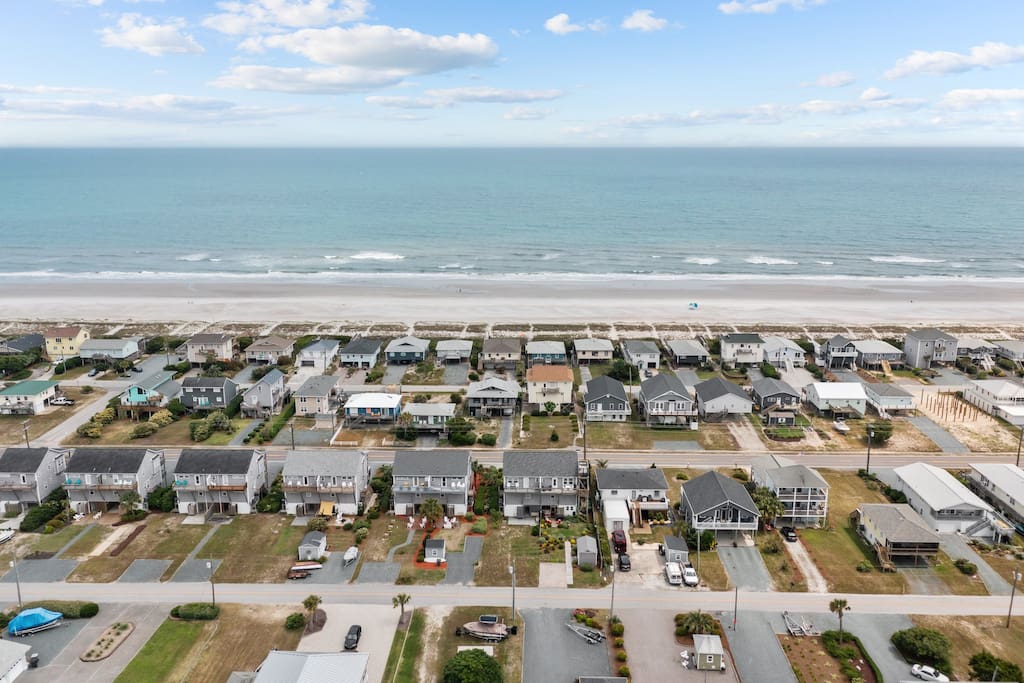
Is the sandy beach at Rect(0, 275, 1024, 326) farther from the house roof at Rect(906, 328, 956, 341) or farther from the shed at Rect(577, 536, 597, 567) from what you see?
the shed at Rect(577, 536, 597, 567)

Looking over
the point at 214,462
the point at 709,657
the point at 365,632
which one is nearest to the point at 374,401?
the point at 214,462

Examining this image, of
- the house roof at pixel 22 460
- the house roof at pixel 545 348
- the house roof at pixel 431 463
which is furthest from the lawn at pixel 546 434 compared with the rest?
the house roof at pixel 22 460

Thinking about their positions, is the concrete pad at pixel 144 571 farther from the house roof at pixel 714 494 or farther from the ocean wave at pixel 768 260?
the ocean wave at pixel 768 260

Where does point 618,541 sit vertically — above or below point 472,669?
below

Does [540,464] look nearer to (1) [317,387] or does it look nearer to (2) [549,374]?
(2) [549,374]

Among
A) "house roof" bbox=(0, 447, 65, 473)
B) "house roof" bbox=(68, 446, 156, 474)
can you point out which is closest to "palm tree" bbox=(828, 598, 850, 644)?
"house roof" bbox=(68, 446, 156, 474)

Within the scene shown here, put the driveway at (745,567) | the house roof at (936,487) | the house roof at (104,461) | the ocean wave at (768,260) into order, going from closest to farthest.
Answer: the driveway at (745,567) < the house roof at (936,487) < the house roof at (104,461) < the ocean wave at (768,260)
